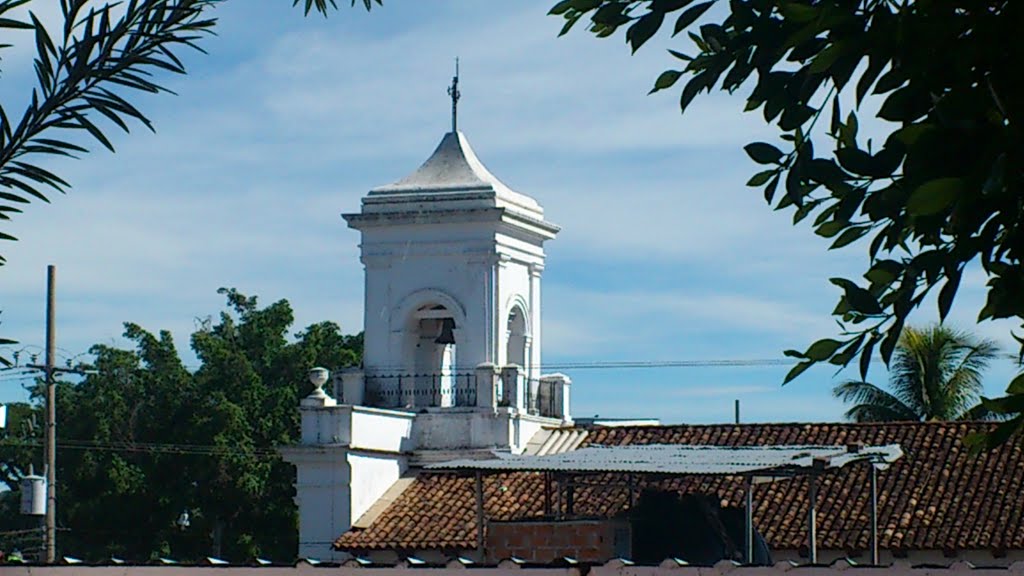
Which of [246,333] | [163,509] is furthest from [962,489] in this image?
[246,333]

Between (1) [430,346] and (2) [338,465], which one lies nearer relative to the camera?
(2) [338,465]

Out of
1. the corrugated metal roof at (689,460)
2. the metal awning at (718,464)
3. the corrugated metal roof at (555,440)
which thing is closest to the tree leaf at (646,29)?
the metal awning at (718,464)

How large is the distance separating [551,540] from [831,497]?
883cm

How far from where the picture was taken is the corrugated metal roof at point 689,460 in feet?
59.7

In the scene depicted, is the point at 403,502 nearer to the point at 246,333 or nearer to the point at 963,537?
the point at 963,537

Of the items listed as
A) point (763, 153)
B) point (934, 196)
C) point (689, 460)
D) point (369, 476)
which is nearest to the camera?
point (934, 196)

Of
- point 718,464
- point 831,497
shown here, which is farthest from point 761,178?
point 831,497

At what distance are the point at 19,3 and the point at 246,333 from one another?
139 feet

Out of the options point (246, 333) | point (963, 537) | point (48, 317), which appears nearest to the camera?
point (963, 537)

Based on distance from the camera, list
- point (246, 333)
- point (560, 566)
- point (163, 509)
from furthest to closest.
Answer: point (246, 333) < point (163, 509) < point (560, 566)

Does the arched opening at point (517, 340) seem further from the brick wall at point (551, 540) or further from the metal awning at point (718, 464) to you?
the brick wall at point (551, 540)

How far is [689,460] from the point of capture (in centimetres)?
1980

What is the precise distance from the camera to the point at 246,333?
46500 mm

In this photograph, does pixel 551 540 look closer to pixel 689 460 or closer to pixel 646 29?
pixel 689 460
